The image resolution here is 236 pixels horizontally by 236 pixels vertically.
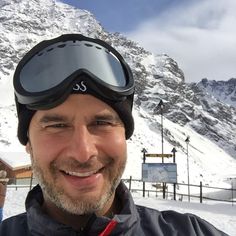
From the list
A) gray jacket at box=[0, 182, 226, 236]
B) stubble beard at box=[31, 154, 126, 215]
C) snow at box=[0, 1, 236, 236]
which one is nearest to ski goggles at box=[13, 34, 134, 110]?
stubble beard at box=[31, 154, 126, 215]

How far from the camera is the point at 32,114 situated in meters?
1.91

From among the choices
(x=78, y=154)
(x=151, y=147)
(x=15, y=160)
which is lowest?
(x=15, y=160)

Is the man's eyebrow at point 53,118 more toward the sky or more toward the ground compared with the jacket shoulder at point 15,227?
→ more toward the sky

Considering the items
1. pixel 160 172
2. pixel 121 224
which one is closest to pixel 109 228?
pixel 121 224

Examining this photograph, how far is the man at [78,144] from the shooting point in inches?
67.5

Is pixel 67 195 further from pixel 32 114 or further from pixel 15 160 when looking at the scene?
pixel 15 160

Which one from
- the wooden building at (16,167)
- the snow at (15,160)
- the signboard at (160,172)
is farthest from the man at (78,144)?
the snow at (15,160)

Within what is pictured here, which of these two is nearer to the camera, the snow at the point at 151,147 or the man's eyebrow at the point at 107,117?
the man's eyebrow at the point at 107,117

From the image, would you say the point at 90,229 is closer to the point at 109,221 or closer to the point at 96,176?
the point at 109,221

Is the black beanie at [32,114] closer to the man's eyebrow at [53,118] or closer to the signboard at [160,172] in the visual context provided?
the man's eyebrow at [53,118]

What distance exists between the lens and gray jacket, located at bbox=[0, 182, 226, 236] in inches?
65.1

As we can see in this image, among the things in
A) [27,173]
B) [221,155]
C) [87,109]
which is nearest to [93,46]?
[87,109]

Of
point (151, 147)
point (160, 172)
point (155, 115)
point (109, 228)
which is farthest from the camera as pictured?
point (155, 115)

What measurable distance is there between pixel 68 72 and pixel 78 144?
40 cm
